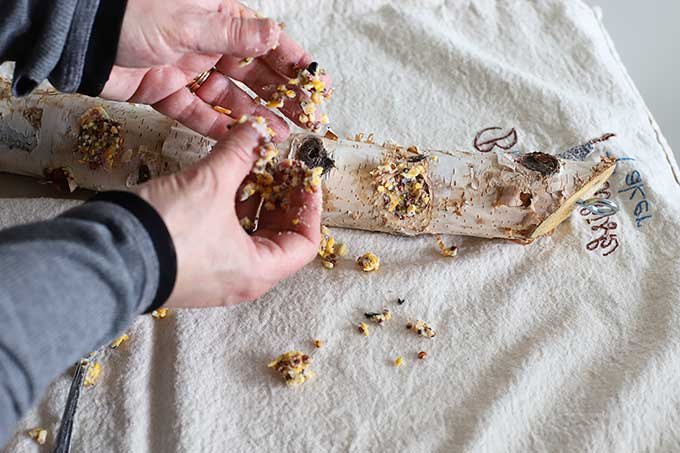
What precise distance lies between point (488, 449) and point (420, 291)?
0.79ft

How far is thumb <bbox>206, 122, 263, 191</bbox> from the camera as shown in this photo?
0.67 m

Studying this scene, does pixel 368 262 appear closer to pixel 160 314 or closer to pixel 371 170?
pixel 371 170

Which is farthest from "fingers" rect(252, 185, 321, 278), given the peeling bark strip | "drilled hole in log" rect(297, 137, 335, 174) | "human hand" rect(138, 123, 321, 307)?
the peeling bark strip

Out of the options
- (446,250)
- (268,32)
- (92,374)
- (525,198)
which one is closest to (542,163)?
(525,198)

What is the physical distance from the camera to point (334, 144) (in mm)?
942

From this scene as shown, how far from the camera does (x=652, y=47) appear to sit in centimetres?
158

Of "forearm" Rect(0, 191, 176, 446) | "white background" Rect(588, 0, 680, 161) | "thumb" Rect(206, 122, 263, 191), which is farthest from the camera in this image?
"white background" Rect(588, 0, 680, 161)

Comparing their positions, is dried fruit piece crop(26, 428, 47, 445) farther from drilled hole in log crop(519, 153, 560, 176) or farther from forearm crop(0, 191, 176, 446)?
drilled hole in log crop(519, 153, 560, 176)

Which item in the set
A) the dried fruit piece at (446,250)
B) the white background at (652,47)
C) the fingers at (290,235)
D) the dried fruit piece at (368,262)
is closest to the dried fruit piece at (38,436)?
the fingers at (290,235)

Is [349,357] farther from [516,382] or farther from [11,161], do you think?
[11,161]

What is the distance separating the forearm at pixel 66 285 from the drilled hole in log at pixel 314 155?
1.09 feet

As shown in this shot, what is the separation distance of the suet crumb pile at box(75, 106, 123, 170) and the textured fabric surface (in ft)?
0.40

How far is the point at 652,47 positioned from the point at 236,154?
1271mm

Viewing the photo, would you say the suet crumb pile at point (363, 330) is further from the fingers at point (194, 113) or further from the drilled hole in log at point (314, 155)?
the fingers at point (194, 113)
